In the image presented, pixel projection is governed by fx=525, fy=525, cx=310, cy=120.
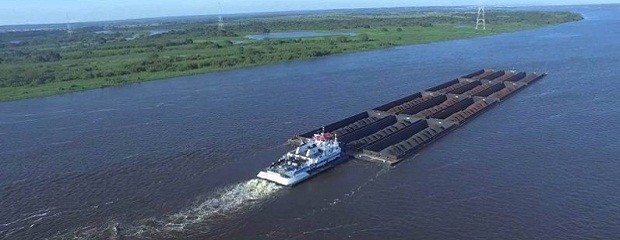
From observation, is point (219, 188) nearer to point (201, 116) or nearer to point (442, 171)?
point (442, 171)

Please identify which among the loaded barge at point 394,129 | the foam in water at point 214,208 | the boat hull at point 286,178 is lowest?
the foam in water at point 214,208

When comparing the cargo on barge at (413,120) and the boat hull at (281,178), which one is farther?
the cargo on barge at (413,120)

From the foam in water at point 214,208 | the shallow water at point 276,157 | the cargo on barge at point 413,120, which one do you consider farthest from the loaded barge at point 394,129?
the foam in water at point 214,208

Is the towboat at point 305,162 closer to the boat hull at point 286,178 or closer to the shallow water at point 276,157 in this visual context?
the boat hull at point 286,178

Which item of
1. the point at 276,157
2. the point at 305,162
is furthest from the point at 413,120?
the point at 305,162

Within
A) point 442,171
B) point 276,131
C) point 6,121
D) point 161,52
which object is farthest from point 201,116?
point 161,52

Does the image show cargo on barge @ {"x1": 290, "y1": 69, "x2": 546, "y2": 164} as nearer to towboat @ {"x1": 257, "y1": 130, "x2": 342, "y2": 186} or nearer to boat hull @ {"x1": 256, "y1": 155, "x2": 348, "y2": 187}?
towboat @ {"x1": 257, "y1": 130, "x2": 342, "y2": 186}
